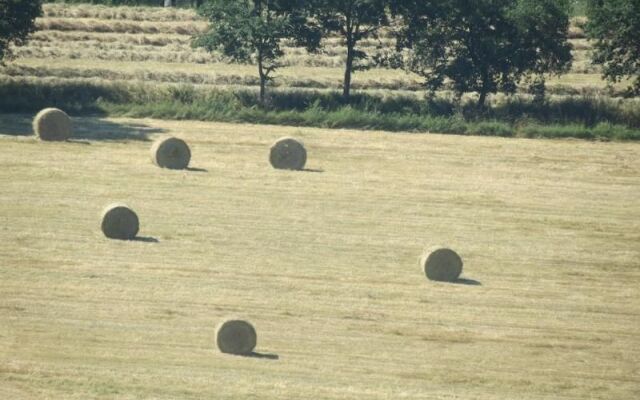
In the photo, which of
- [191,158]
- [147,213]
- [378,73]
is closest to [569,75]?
[378,73]

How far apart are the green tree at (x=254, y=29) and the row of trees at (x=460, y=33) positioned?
4 cm

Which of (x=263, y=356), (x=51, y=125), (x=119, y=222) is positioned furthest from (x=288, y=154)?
(x=263, y=356)

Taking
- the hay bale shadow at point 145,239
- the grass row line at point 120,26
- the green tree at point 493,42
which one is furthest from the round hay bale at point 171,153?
the grass row line at point 120,26

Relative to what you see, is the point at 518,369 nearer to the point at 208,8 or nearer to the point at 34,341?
the point at 34,341

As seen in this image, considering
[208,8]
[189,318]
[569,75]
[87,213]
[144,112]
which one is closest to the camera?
[189,318]

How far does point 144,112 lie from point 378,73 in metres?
16.1

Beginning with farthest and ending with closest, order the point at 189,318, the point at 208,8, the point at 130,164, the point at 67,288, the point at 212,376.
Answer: the point at 208,8 < the point at 130,164 < the point at 67,288 < the point at 189,318 < the point at 212,376

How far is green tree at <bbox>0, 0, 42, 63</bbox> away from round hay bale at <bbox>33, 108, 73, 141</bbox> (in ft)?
→ 23.4

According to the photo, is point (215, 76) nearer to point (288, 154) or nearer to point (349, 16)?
point (349, 16)

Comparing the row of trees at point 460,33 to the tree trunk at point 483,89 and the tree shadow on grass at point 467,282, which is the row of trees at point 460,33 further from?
the tree shadow on grass at point 467,282

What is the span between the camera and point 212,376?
22359 millimetres

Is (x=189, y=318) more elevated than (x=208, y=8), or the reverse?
(x=208, y=8)

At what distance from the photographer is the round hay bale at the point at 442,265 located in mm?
29297

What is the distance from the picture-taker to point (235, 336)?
2362 centimetres
